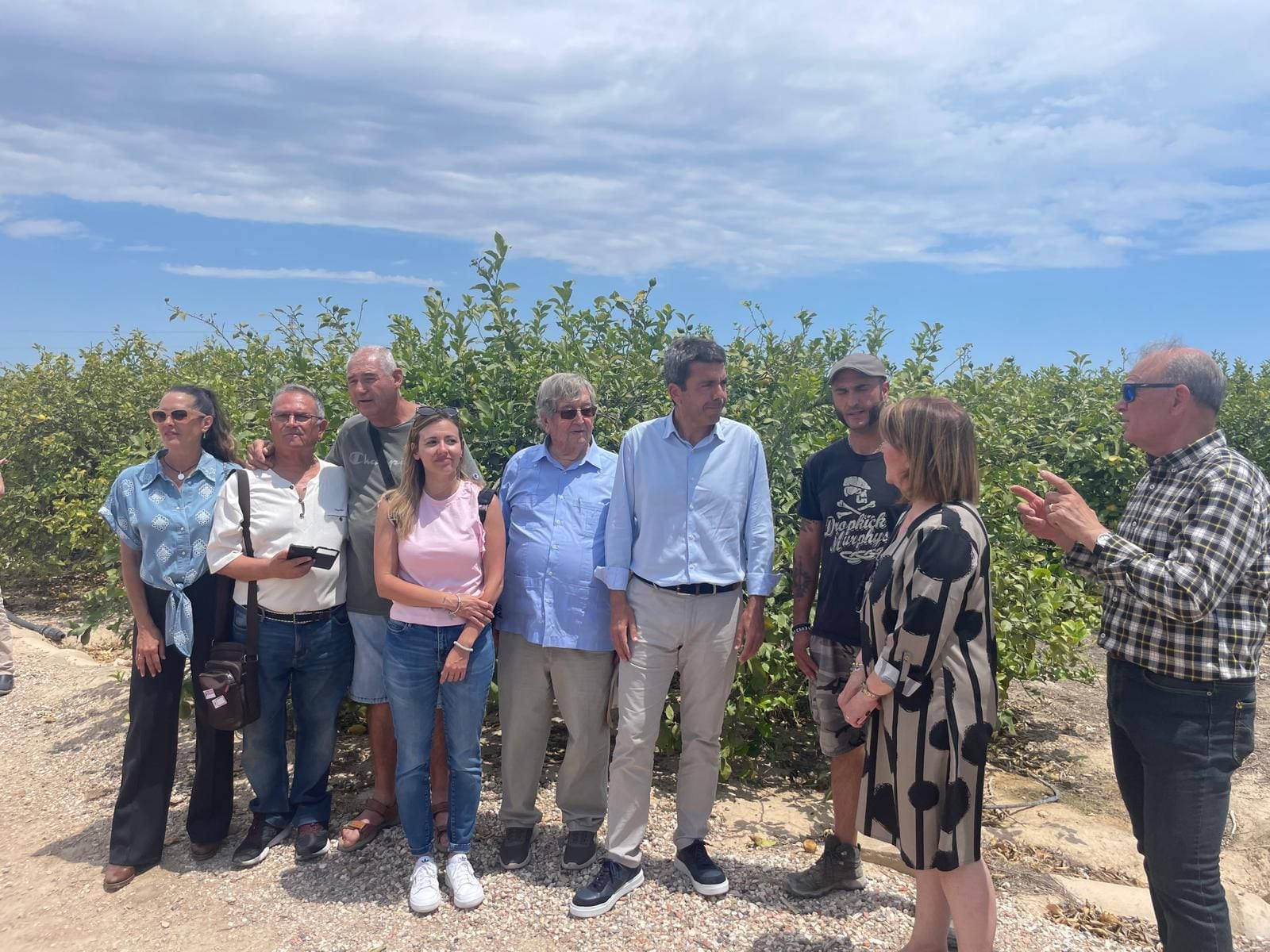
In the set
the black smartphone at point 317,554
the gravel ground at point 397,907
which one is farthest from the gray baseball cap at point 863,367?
the black smartphone at point 317,554

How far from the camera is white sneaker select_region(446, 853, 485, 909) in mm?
3377

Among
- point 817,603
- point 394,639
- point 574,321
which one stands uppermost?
point 574,321

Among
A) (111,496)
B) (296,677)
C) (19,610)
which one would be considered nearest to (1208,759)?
(296,677)

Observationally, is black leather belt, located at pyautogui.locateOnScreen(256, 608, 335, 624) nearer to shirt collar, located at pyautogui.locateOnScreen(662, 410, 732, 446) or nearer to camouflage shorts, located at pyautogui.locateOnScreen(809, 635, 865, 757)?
shirt collar, located at pyautogui.locateOnScreen(662, 410, 732, 446)

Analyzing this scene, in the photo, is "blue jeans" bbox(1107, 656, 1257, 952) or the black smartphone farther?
the black smartphone

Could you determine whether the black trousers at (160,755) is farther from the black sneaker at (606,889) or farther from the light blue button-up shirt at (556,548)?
the black sneaker at (606,889)

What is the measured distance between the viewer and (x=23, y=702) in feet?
20.1

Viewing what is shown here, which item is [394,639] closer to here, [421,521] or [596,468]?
[421,521]

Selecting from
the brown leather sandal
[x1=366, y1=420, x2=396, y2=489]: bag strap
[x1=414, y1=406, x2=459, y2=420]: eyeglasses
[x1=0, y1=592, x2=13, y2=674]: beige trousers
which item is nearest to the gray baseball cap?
[x1=414, y1=406, x2=459, y2=420]: eyeglasses

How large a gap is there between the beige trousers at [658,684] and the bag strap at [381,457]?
1.14 m

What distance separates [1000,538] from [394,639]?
3300mm

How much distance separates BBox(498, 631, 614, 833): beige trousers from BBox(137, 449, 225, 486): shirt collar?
4.57ft

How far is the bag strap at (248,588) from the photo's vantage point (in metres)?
3.56

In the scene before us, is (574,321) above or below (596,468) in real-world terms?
above
